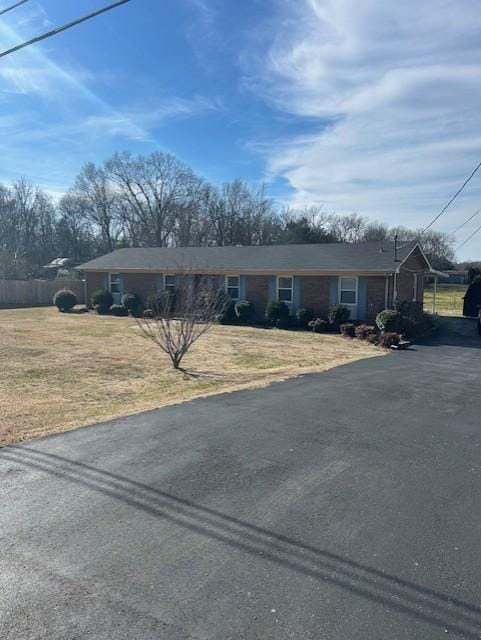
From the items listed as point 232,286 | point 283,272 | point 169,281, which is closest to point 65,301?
point 169,281

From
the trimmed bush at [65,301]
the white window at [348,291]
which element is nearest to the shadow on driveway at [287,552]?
the white window at [348,291]

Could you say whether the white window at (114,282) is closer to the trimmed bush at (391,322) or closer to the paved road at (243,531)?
the trimmed bush at (391,322)

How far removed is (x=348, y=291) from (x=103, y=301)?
15395 mm

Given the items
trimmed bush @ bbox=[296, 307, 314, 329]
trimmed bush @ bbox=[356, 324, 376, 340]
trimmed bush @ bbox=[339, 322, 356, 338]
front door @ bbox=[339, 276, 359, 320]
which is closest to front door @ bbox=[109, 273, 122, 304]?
trimmed bush @ bbox=[296, 307, 314, 329]

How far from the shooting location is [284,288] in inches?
950

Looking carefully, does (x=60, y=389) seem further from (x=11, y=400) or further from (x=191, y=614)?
(x=191, y=614)

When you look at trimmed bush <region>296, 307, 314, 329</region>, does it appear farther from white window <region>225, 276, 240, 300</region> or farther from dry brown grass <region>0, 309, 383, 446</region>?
white window <region>225, 276, 240, 300</region>

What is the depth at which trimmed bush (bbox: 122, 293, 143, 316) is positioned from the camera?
28.3m

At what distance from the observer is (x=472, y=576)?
130 inches

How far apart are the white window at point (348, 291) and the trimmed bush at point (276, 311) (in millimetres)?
2609

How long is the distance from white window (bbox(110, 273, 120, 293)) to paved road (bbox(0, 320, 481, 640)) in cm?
2453

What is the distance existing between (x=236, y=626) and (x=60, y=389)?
768 cm

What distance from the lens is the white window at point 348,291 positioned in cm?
2197

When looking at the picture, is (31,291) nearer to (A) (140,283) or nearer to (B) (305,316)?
(A) (140,283)
